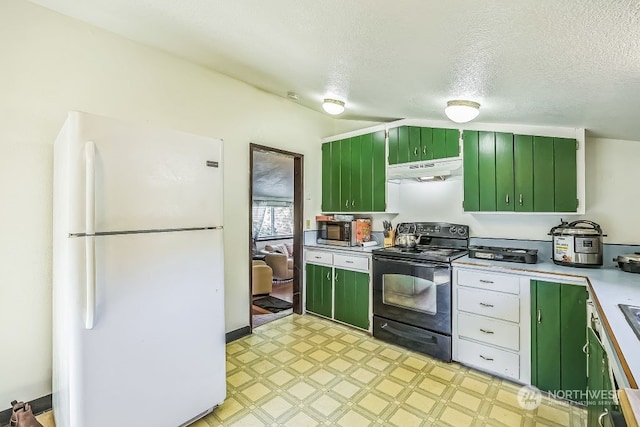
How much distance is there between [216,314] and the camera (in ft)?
6.23

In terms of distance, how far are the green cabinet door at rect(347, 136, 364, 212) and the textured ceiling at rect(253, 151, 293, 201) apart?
84 centimetres

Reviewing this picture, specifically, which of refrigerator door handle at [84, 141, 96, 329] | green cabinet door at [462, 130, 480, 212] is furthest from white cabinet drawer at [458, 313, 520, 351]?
refrigerator door handle at [84, 141, 96, 329]

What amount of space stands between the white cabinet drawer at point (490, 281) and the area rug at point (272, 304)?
2422 millimetres

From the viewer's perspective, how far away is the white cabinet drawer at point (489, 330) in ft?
7.39

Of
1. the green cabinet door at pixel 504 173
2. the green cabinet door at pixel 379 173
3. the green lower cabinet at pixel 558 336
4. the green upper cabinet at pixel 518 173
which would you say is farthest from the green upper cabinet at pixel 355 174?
the green lower cabinet at pixel 558 336

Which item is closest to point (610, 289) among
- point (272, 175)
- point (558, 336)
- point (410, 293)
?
point (558, 336)

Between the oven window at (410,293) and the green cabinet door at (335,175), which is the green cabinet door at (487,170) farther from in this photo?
the green cabinet door at (335,175)

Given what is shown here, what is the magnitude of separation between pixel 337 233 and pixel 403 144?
1.31 meters

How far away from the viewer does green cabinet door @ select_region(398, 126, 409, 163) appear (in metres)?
3.21

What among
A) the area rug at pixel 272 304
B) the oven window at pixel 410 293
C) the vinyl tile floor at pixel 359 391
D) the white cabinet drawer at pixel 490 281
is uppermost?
the white cabinet drawer at pixel 490 281

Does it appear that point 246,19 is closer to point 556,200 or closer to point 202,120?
point 202,120

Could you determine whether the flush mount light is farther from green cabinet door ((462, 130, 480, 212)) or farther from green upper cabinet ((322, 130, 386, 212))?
green cabinet door ((462, 130, 480, 212))

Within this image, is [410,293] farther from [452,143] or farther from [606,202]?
[606,202]

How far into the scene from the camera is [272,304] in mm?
4246
